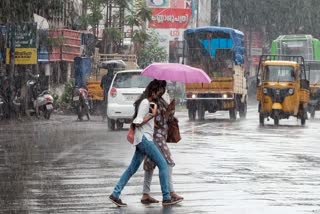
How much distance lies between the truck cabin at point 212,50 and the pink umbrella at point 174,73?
87.2 ft

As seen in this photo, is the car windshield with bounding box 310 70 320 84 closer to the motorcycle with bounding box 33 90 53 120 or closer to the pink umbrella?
the motorcycle with bounding box 33 90 53 120

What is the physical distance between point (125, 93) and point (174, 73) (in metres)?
15.6

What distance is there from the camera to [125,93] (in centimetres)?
2831

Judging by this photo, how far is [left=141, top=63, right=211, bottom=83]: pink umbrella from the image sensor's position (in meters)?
12.7

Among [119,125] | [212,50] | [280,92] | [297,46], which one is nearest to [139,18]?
[297,46]

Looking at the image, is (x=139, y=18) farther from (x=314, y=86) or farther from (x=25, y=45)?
(x=25, y=45)

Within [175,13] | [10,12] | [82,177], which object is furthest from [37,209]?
[175,13]

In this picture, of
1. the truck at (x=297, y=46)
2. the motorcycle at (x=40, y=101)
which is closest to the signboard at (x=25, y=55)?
the motorcycle at (x=40, y=101)

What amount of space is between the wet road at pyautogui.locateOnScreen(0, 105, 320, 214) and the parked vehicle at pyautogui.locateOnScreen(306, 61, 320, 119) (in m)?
18.6

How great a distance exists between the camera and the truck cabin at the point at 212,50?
131 feet

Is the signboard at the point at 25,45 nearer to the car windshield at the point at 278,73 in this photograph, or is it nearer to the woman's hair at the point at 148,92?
the car windshield at the point at 278,73

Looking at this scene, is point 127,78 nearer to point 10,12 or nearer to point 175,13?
point 10,12

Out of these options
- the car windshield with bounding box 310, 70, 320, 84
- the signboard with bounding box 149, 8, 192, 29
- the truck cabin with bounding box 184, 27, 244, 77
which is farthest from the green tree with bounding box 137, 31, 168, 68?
the truck cabin with bounding box 184, 27, 244, 77

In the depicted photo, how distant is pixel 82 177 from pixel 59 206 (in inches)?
131
